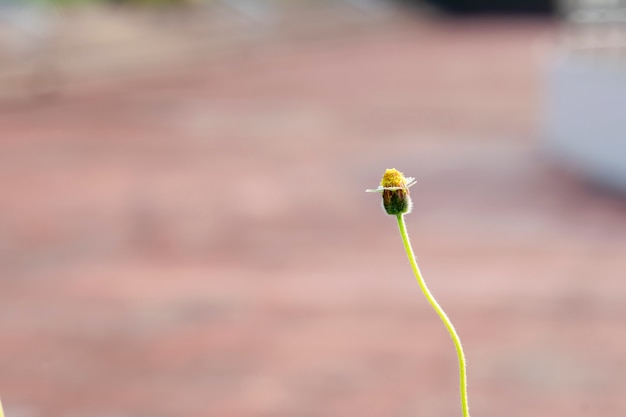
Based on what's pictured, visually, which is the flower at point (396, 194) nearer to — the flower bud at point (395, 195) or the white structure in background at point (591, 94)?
the flower bud at point (395, 195)

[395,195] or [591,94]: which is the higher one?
[395,195]

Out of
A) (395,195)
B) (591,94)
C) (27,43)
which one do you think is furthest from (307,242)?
(27,43)

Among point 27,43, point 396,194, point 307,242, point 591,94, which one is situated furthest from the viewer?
point 27,43

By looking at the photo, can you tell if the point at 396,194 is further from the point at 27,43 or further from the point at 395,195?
the point at 27,43

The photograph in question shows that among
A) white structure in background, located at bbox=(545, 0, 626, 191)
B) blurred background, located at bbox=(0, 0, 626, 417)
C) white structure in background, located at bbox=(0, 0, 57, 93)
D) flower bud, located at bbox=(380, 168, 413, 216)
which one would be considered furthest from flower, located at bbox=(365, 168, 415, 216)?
white structure in background, located at bbox=(0, 0, 57, 93)

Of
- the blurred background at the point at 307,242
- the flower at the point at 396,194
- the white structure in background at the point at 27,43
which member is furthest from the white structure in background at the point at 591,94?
the white structure in background at the point at 27,43

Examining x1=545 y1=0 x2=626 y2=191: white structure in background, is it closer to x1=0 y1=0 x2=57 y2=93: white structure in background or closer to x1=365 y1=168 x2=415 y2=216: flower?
x1=365 y1=168 x2=415 y2=216: flower

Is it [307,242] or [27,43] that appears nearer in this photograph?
[307,242]
